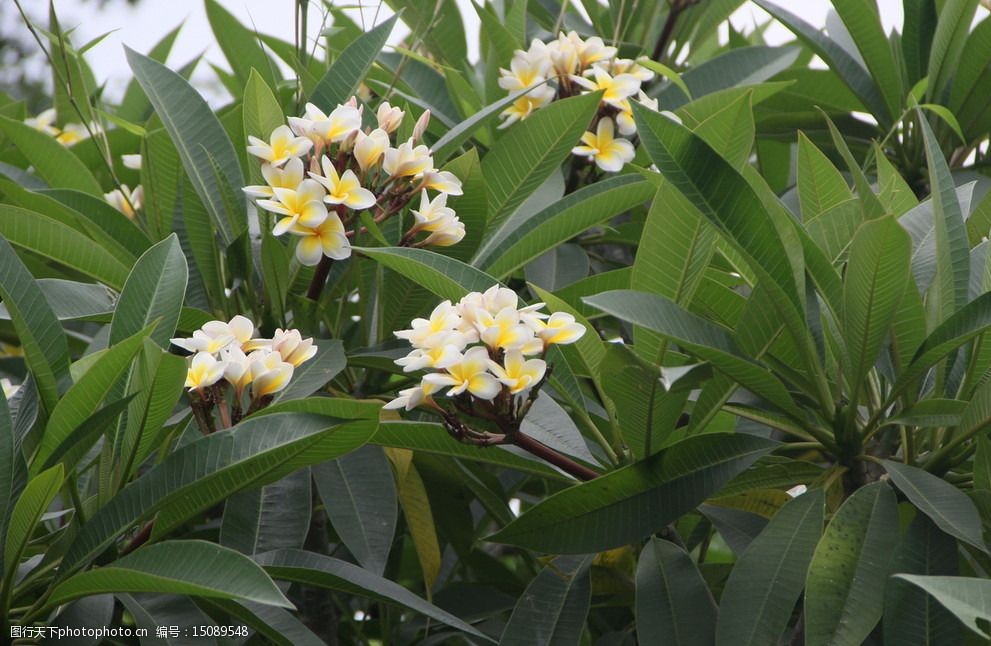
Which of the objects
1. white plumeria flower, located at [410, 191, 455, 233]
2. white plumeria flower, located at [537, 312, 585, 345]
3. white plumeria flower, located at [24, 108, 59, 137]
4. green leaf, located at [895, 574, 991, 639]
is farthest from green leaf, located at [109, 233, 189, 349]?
white plumeria flower, located at [24, 108, 59, 137]

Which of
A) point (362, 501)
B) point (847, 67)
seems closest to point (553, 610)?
point (362, 501)

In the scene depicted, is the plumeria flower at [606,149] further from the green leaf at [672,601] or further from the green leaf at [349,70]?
the green leaf at [672,601]

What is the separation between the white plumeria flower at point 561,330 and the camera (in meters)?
1.01

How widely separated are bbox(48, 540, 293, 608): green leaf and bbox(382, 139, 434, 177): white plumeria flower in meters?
0.47

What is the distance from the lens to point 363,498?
1.23 m

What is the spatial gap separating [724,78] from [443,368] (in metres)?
1.04

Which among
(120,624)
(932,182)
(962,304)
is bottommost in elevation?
(120,624)

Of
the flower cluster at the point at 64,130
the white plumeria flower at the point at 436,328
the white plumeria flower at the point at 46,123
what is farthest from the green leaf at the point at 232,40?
the white plumeria flower at the point at 436,328

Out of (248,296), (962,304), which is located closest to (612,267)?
(248,296)

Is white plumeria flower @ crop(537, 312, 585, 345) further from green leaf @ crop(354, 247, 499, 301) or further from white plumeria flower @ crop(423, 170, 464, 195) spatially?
white plumeria flower @ crop(423, 170, 464, 195)

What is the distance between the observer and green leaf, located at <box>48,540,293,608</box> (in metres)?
0.87

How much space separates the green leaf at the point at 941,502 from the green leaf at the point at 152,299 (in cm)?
71

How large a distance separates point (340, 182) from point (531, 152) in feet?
0.95

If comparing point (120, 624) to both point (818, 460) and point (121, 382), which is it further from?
point (818, 460)
